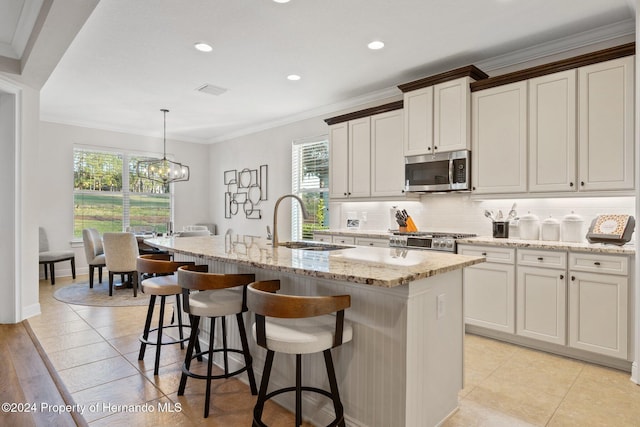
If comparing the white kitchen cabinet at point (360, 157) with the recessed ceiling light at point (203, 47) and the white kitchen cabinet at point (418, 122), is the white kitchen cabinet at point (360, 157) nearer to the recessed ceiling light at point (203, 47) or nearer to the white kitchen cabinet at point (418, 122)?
the white kitchen cabinet at point (418, 122)

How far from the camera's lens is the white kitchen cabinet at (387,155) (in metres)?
4.39

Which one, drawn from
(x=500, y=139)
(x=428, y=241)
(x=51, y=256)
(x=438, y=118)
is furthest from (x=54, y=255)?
(x=500, y=139)

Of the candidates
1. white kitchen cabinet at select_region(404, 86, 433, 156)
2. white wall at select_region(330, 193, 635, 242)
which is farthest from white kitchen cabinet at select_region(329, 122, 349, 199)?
white kitchen cabinet at select_region(404, 86, 433, 156)

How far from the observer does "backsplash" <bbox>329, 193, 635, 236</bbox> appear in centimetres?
329

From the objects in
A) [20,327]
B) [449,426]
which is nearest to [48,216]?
[20,327]

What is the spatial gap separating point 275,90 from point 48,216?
4557mm

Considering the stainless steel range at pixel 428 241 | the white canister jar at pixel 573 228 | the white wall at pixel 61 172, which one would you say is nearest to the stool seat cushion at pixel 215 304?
the stainless steel range at pixel 428 241

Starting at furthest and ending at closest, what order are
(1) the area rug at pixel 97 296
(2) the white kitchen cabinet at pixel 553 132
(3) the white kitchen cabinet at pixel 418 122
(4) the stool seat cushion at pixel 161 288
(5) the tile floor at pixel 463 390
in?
(1) the area rug at pixel 97 296 < (3) the white kitchen cabinet at pixel 418 122 < (2) the white kitchen cabinet at pixel 553 132 < (4) the stool seat cushion at pixel 161 288 < (5) the tile floor at pixel 463 390

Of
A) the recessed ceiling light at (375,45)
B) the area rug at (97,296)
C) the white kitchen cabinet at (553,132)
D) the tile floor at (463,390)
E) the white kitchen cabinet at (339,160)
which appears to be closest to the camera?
the tile floor at (463,390)

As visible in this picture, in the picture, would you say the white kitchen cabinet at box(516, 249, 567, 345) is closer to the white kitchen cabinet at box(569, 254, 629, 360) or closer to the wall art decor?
the white kitchen cabinet at box(569, 254, 629, 360)

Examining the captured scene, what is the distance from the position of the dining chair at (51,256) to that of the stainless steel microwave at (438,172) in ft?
17.8

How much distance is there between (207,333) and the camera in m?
3.04

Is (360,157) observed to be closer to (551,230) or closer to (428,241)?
(428,241)

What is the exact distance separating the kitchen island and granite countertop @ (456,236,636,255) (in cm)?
135
